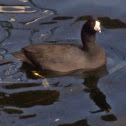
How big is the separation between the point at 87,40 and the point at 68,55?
1.72 feet

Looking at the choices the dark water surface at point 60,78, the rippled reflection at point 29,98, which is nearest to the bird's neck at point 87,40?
the dark water surface at point 60,78

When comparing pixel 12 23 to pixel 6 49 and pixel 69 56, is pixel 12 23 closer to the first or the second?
pixel 6 49

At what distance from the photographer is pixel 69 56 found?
334 inches

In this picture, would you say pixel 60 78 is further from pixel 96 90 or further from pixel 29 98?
pixel 29 98

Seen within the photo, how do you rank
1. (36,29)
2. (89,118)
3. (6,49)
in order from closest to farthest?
(89,118) → (6,49) → (36,29)

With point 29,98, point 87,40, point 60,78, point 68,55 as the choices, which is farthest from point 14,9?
point 29,98

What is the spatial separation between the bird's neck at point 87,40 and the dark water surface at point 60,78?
44 cm

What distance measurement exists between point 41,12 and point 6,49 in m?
1.73

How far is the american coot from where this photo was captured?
8.48 meters

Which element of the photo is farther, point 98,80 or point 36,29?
point 36,29

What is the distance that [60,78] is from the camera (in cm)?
836

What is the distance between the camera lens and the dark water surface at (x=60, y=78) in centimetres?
729

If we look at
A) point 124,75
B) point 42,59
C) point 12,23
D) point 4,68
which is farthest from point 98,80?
point 12,23

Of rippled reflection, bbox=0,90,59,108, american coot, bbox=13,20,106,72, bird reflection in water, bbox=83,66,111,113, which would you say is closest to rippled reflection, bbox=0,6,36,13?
american coot, bbox=13,20,106,72
